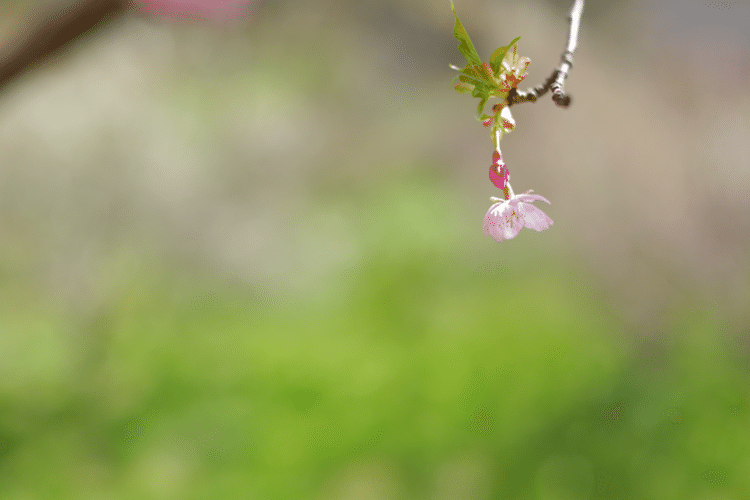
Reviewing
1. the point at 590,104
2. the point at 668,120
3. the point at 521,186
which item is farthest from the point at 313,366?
the point at 668,120

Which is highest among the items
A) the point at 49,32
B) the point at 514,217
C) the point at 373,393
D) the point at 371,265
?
the point at 371,265

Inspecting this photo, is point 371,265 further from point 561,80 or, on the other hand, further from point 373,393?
point 561,80

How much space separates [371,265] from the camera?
7.12 feet

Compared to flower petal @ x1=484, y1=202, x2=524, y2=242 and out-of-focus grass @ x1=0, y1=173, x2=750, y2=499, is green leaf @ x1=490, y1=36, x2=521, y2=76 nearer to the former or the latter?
flower petal @ x1=484, y1=202, x2=524, y2=242

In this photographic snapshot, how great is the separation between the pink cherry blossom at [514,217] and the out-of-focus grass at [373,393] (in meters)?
1.25

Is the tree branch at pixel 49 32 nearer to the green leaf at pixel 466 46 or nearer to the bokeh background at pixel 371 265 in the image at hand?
the green leaf at pixel 466 46

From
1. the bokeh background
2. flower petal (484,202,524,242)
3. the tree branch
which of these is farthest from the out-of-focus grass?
the tree branch

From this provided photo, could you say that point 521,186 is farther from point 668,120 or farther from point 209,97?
point 209,97

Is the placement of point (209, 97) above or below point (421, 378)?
above

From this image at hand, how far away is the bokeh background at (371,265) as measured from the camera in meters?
1.63

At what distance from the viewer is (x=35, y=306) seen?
2027 mm

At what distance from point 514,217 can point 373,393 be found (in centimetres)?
130

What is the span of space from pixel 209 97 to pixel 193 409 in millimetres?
1646

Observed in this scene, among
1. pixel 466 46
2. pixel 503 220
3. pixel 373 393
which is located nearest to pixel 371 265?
pixel 373 393
